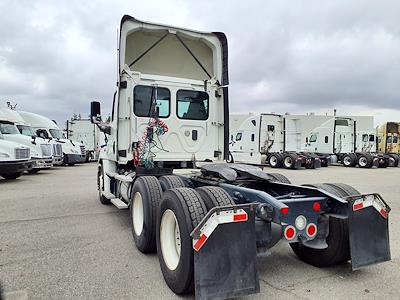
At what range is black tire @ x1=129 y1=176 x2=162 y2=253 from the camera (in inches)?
172

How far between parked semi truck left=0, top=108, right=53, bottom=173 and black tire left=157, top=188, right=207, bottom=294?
12.2 meters

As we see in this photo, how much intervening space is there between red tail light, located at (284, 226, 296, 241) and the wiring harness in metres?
3.18

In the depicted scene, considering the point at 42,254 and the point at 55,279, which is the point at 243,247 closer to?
the point at 55,279

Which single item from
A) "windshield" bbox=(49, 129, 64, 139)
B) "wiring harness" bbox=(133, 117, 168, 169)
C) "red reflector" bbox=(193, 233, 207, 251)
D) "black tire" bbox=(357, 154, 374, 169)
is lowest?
"black tire" bbox=(357, 154, 374, 169)

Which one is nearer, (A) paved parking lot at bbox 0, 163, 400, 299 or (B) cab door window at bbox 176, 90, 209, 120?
(A) paved parking lot at bbox 0, 163, 400, 299

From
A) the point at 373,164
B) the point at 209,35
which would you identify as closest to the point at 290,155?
the point at 373,164

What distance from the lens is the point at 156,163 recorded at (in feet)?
20.8

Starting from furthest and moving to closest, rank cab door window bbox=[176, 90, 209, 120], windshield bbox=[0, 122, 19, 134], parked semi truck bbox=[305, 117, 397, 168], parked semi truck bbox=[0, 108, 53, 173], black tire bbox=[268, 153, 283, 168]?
parked semi truck bbox=[305, 117, 397, 168]
black tire bbox=[268, 153, 283, 168]
parked semi truck bbox=[0, 108, 53, 173]
windshield bbox=[0, 122, 19, 134]
cab door window bbox=[176, 90, 209, 120]

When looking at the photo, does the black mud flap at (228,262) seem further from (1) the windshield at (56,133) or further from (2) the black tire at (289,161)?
(1) the windshield at (56,133)

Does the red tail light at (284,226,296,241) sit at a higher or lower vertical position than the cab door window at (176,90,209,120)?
lower

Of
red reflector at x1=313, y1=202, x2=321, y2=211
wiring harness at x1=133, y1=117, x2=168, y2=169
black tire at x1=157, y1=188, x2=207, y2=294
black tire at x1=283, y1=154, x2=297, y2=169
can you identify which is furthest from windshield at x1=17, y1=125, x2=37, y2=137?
red reflector at x1=313, y1=202, x2=321, y2=211

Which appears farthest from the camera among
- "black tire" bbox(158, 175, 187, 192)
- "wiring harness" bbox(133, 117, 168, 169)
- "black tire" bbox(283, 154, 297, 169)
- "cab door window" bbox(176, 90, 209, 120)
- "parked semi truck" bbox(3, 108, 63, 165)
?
"black tire" bbox(283, 154, 297, 169)

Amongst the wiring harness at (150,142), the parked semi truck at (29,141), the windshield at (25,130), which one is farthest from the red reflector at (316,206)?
the windshield at (25,130)

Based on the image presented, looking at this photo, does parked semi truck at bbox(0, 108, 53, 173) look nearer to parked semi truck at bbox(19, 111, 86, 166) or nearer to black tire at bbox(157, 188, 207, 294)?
parked semi truck at bbox(19, 111, 86, 166)
